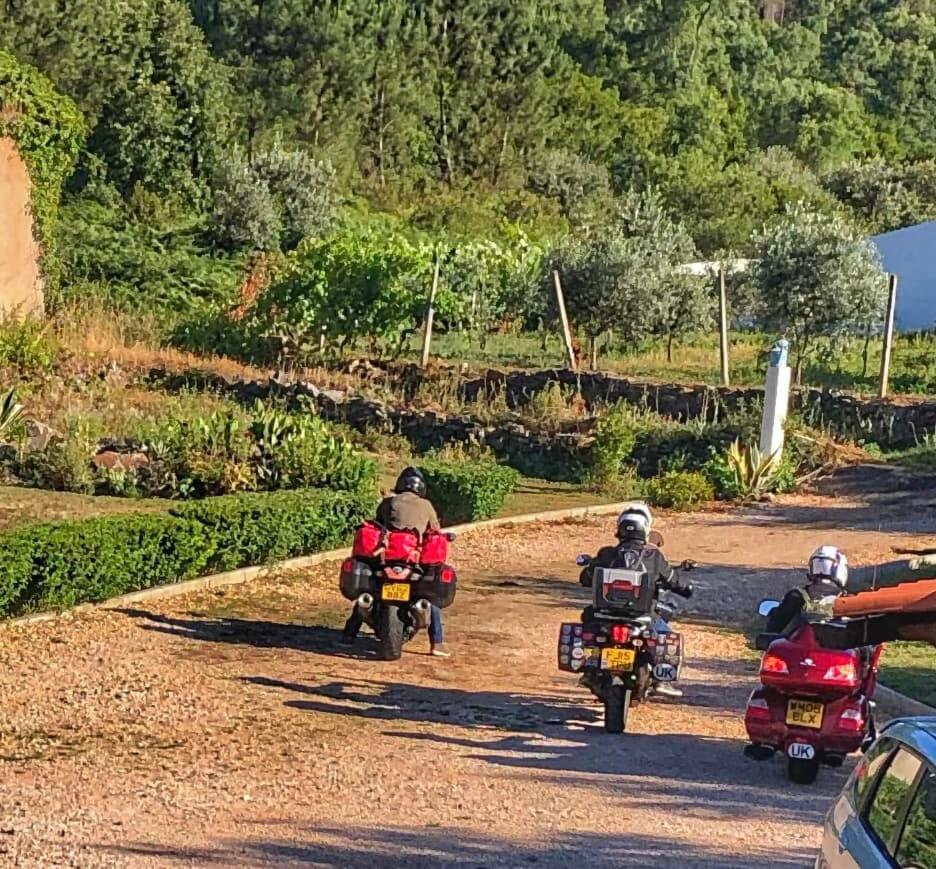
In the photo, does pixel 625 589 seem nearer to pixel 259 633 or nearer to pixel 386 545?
pixel 386 545

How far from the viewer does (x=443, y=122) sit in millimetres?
56688

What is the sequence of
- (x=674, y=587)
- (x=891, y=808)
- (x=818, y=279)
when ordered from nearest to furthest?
1. (x=891, y=808)
2. (x=674, y=587)
3. (x=818, y=279)

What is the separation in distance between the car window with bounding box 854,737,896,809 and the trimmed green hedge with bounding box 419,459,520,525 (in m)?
13.1

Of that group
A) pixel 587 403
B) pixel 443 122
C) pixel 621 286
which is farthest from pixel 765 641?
pixel 443 122

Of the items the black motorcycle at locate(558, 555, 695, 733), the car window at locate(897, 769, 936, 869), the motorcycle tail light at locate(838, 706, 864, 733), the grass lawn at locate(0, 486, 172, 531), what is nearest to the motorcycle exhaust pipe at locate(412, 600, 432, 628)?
the black motorcycle at locate(558, 555, 695, 733)

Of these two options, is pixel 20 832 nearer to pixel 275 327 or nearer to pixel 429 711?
pixel 429 711

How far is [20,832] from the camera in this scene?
7242 mm

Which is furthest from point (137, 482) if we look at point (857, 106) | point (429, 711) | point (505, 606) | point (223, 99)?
point (857, 106)

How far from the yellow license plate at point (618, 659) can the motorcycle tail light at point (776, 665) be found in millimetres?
1216

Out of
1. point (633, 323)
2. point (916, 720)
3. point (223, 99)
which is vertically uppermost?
point (223, 99)

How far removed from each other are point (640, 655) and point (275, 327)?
2051 centimetres

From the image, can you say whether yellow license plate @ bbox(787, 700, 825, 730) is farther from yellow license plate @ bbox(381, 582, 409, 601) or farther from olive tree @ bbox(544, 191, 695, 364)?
olive tree @ bbox(544, 191, 695, 364)

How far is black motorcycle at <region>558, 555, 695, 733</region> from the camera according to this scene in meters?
9.79

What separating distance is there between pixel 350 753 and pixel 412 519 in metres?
3.03
